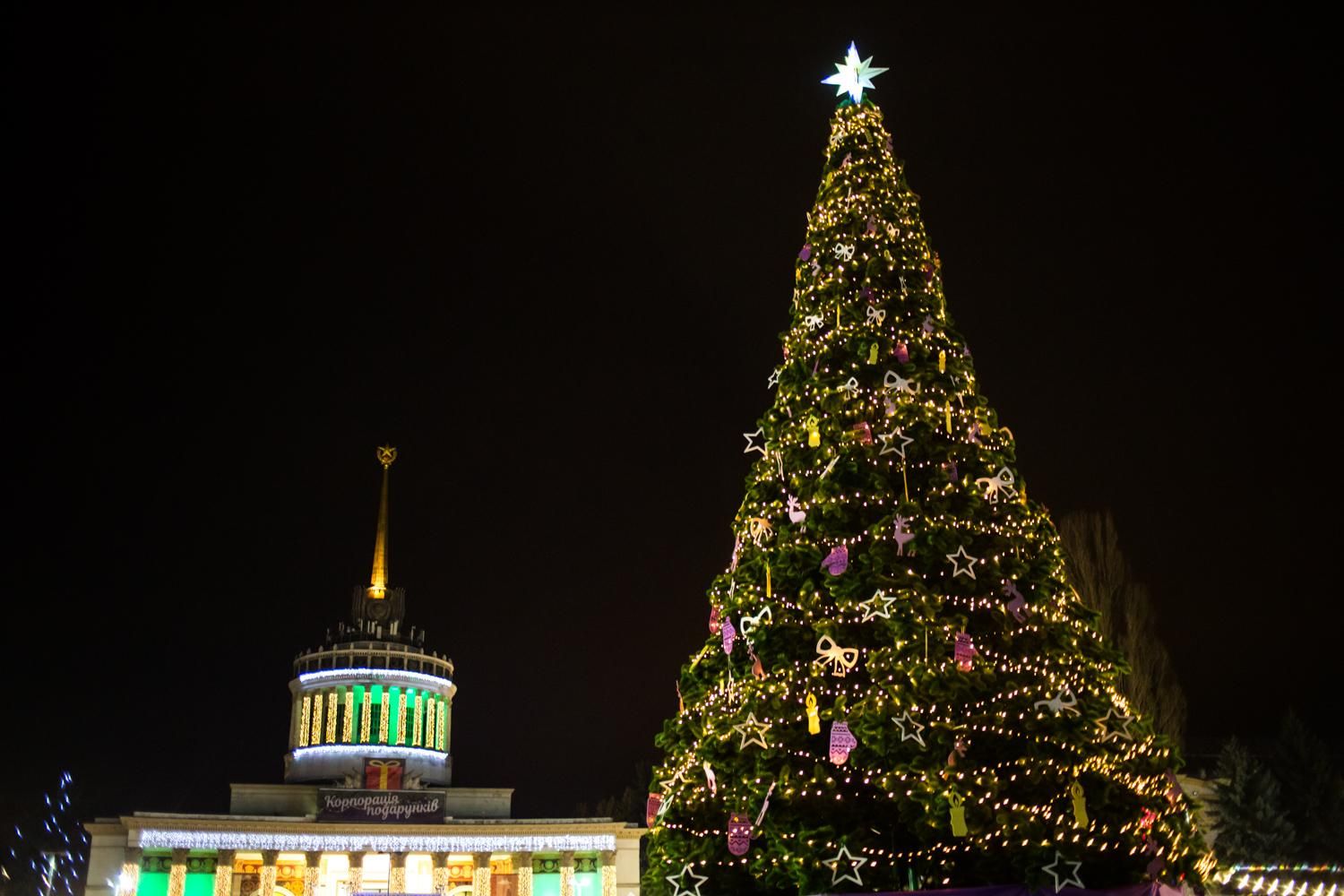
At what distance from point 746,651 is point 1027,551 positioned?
3.71m

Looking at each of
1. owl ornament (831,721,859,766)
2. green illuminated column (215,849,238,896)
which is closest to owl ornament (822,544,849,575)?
owl ornament (831,721,859,766)

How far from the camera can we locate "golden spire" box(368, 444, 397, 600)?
5912 centimetres

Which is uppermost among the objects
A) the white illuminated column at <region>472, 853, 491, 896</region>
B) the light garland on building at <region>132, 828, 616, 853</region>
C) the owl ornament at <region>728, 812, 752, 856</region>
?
the owl ornament at <region>728, 812, 752, 856</region>

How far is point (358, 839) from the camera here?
43906 mm

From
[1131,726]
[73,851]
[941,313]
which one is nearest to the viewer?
[1131,726]

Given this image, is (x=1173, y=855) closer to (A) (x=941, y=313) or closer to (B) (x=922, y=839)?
(B) (x=922, y=839)

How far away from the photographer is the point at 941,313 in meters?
15.5

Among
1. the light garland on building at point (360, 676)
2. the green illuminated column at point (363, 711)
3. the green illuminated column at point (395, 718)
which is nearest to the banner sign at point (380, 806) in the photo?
the green illuminated column at point (363, 711)

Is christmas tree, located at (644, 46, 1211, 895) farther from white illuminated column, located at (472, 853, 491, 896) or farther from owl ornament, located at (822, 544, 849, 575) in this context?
white illuminated column, located at (472, 853, 491, 896)

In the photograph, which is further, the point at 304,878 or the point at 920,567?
the point at 304,878

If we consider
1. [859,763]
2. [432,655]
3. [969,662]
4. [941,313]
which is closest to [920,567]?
[969,662]

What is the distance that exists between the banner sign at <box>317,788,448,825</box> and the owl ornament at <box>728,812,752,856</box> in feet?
112

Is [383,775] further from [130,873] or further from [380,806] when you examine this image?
[130,873]

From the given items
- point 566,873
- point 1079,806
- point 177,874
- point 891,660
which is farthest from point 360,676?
point 1079,806
